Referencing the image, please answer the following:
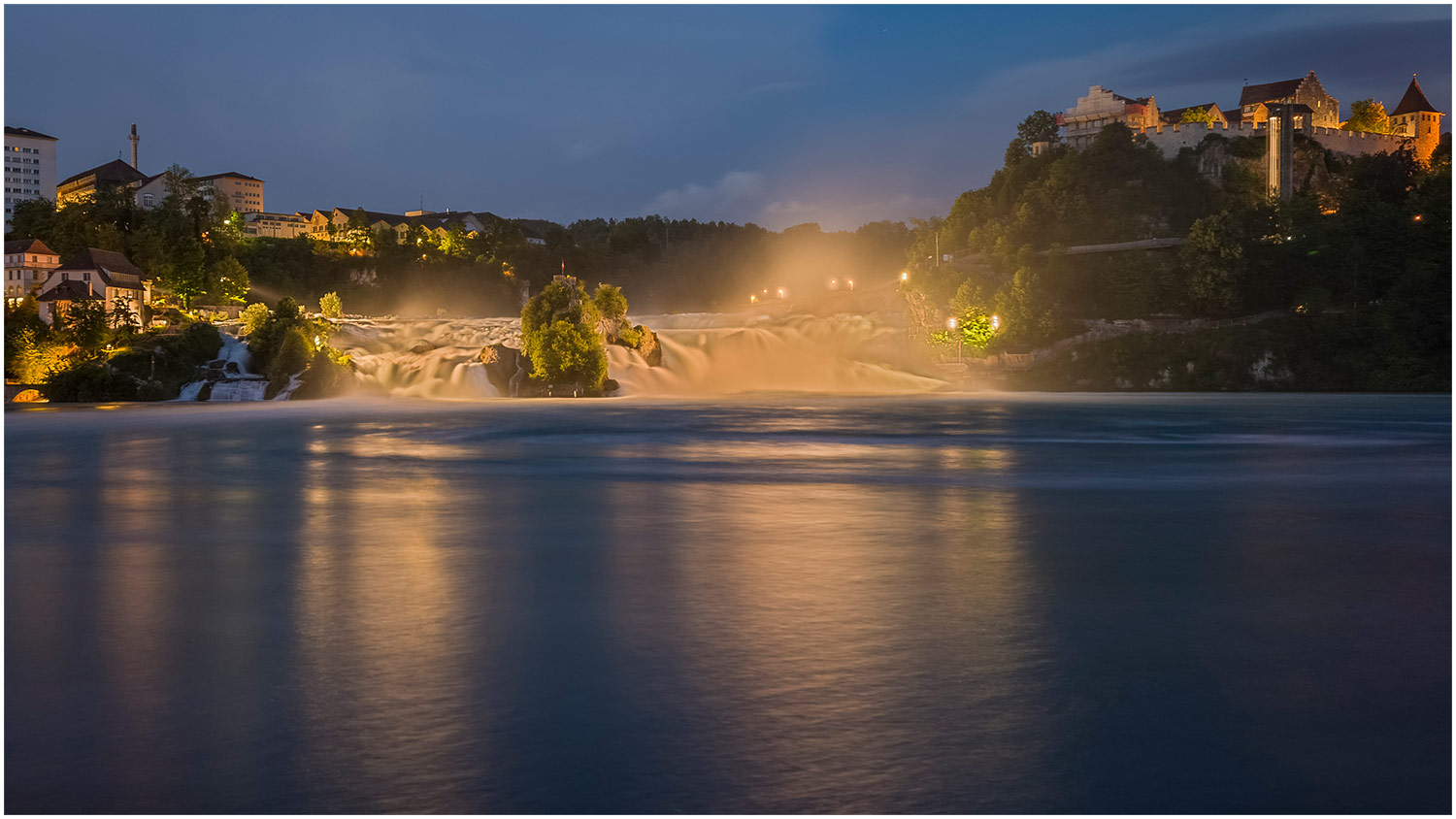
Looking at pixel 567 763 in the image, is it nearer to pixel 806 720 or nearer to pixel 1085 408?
pixel 806 720

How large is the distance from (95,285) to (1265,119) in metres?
74.2

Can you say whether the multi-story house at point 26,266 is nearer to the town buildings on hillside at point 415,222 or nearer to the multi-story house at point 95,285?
the multi-story house at point 95,285

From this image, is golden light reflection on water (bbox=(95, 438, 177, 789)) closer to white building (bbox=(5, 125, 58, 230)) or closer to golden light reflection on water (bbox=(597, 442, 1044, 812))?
golden light reflection on water (bbox=(597, 442, 1044, 812))

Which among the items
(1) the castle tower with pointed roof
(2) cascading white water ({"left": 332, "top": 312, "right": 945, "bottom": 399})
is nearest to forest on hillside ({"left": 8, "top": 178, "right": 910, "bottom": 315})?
(2) cascading white water ({"left": 332, "top": 312, "right": 945, "bottom": 399})

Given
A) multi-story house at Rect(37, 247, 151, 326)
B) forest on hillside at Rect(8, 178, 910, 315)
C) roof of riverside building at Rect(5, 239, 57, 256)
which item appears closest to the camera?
multi-story house at Rect(37, 247, 151, 326)

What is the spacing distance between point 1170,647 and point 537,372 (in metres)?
42.4

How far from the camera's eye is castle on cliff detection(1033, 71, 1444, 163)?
229 feet

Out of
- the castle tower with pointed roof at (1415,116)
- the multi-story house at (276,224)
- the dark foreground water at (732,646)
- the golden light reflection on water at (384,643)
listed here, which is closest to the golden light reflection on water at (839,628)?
the dark foreground water at (732,646)

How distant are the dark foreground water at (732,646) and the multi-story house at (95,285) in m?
48.0

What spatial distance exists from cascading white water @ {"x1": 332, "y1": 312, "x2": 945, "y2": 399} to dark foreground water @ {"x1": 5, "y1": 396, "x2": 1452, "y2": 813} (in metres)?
32.5

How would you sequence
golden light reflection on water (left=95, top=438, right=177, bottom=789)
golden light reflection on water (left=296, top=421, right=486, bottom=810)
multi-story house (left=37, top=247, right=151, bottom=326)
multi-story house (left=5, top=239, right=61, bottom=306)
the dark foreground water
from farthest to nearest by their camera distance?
multi-story house (left=5, top=239, right=61, bottom=306)
multi-story house (left=37, top=247, right=151, bottom=326)
golden light reflection on water (left=95, top=438, right=177, bottom=789)
golden light reflection on water (left=296, top=421, right=486, bottom=810)
the dark foreground water

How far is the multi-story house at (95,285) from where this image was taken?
57.3 m

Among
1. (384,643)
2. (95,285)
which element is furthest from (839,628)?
(95,285)

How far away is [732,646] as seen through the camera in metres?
7.31
